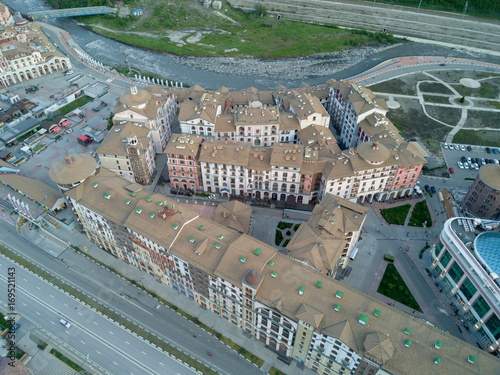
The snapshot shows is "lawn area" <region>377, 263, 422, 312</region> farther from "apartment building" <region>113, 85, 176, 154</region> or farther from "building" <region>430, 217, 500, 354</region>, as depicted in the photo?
"apartment building" <region>113, 85, 176, 154</region>

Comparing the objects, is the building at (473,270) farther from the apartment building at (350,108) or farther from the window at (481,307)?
the apartment building at (350,108)

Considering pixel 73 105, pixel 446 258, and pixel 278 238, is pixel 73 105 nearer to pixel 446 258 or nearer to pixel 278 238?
pixel 278 238

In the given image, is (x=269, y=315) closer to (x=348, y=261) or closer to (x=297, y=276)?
(x=297, y=276)

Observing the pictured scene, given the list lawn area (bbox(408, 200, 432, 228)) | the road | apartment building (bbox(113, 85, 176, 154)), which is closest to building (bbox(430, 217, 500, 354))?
lawn area (bbox(408, 200, 432, 228))

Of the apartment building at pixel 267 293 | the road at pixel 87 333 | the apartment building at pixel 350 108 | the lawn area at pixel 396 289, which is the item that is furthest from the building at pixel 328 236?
the apartment building at pixel 350 108

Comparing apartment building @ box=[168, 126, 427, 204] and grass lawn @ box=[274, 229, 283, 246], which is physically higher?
apartment building @ box=[168, 126, 427, 204]

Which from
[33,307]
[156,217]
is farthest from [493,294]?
[33,307]
